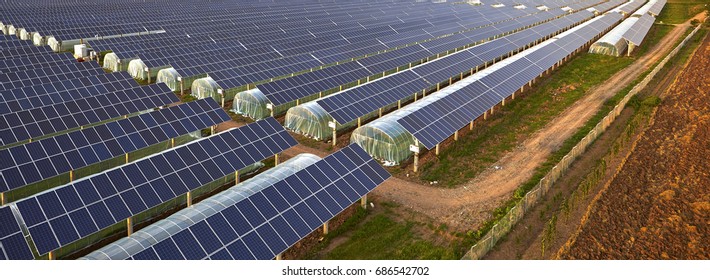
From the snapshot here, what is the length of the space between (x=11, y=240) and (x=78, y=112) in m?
16.8

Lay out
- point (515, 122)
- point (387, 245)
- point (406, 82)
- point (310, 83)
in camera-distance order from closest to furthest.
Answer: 1. point (387, 245)
2. point (515, 122)
3. point (310, 83)
4. point (406, 82)

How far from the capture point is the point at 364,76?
4725cm

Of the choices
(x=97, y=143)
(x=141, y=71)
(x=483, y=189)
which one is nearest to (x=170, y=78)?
(x=141, y=71)

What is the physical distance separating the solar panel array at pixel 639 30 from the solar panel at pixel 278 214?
57272 mm

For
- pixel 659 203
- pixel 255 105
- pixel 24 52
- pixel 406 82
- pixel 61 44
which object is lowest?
pixel 61 44

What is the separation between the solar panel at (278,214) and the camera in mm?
18169

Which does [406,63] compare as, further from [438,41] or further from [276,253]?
[276,253]

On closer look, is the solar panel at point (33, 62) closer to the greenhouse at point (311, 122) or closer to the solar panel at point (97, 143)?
the solar panel at point (97, 143)

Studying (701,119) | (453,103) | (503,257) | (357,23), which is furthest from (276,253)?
(357,23)

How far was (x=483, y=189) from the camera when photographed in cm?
2852

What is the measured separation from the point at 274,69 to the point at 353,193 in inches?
1058

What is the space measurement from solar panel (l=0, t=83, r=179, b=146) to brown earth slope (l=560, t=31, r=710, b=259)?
2684 centimetres

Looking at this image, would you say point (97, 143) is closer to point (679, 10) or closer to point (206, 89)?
point (206, 89)

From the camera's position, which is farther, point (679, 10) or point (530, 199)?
point (679, 10)
